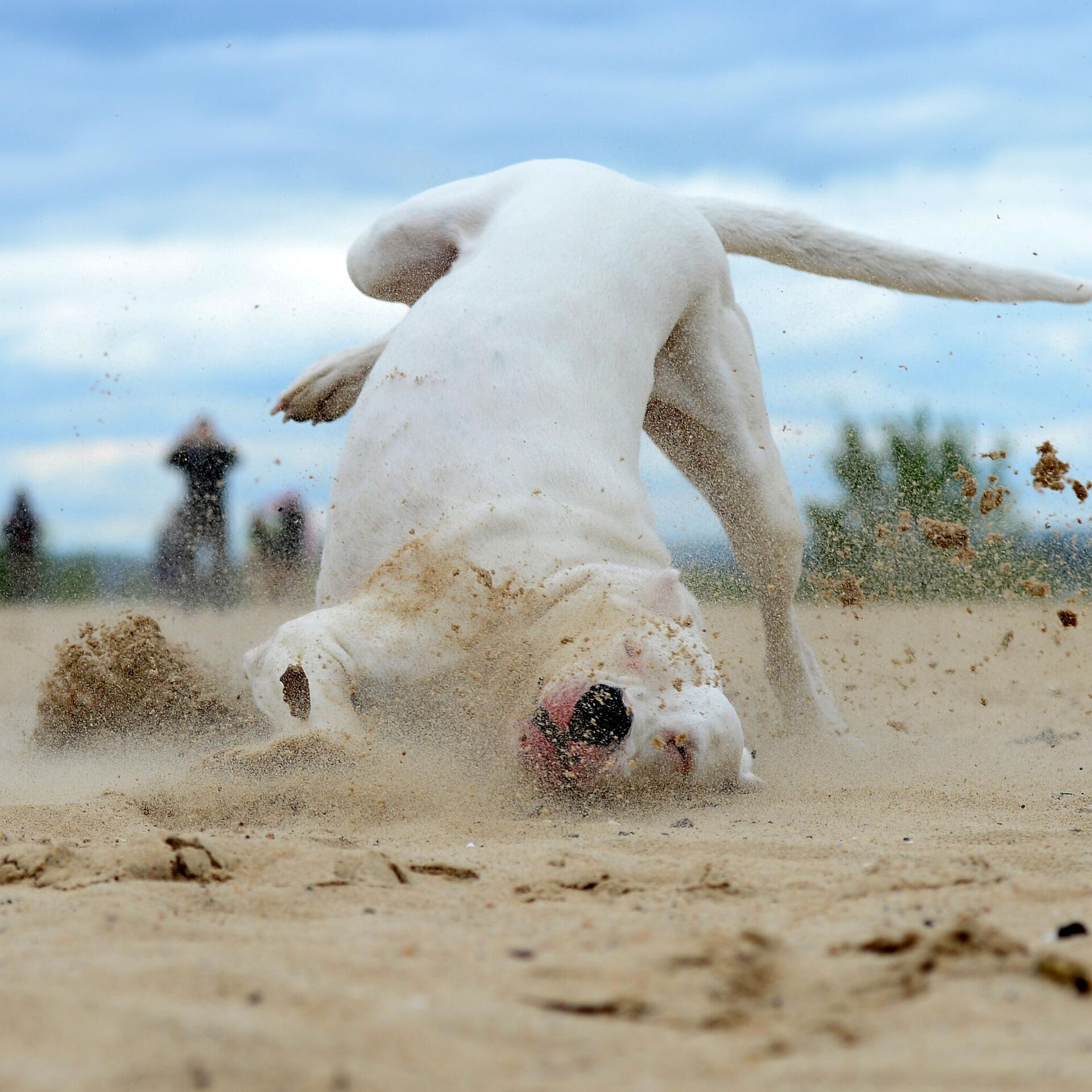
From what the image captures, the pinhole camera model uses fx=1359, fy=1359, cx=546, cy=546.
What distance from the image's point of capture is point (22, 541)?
10992mm

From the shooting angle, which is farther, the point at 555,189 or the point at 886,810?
the point at 555,189

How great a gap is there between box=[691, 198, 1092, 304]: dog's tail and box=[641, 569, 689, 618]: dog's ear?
8.86ft

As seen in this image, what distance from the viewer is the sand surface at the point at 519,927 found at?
1365mm

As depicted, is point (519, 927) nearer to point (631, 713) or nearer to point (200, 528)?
point (631, 713)

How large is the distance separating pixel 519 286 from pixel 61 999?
3.91m

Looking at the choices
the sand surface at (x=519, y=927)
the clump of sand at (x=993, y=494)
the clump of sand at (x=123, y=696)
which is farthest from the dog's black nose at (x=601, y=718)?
the clump of sand at (x=993, y=494)

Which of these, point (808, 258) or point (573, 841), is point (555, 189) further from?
point (573, 841)

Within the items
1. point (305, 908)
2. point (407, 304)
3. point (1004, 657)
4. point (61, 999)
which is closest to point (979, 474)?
point (1004, 657)

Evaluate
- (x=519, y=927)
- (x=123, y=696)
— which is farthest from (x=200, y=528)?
(x=519, y=927)

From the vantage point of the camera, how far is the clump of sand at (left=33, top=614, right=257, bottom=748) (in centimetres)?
535

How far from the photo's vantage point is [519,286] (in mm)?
5078

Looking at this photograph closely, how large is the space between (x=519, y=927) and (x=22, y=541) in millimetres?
9809

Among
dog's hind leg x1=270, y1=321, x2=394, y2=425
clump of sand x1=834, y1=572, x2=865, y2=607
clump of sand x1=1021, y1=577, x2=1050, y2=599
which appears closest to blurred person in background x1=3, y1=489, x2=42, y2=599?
dog's hind leg x1=270, y1=321, x2=394, y2=425

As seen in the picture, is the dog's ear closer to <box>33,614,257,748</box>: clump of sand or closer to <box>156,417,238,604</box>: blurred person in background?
<box>33,614,257,748</box>: clump of sand
